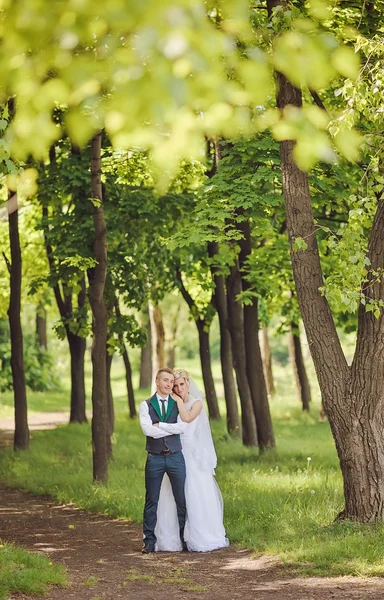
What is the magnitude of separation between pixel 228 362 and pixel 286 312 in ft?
9.06

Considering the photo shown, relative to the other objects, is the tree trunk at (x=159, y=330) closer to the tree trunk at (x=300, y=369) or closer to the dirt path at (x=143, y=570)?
the tree trunk at (x=300, y=369)

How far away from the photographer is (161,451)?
10531 mm

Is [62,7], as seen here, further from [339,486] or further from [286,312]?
[286,312]

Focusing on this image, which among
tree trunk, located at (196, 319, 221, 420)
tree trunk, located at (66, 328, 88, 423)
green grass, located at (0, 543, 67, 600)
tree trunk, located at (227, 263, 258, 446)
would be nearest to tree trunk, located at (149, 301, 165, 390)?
tree trunk, located at (196, 319, 221, 420)

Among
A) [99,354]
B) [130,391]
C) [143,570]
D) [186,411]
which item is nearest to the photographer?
[143,570]

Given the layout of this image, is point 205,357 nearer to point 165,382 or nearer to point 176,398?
point 176,398

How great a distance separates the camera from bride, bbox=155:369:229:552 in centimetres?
1044

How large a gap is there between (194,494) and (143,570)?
154 centimetres

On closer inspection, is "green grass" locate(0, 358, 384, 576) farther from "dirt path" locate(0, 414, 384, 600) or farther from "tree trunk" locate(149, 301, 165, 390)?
"tree trunk" locate(149, 301, 165, 390)

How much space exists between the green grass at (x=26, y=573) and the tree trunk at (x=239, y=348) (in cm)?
969

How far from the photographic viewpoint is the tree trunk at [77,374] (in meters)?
23.0

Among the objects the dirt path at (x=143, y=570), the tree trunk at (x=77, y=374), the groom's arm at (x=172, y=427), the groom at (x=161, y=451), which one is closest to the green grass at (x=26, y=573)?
the dirt path at (x=143, y=570)

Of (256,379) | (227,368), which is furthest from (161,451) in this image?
(227,368)

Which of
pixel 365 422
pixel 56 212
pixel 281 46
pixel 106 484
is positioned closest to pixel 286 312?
pixel 56 212
